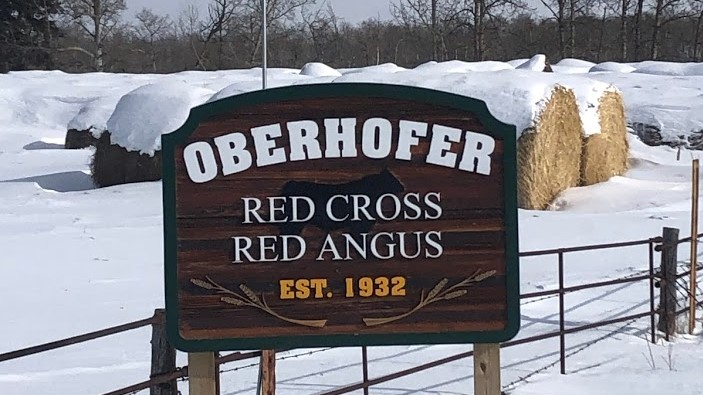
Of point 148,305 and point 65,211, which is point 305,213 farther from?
point 65,211

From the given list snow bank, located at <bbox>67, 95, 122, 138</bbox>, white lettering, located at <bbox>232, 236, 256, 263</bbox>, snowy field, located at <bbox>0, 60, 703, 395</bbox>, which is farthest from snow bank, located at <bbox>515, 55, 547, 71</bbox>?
white lettering, located at <bbox>232, 236, 256, 263</bbox>

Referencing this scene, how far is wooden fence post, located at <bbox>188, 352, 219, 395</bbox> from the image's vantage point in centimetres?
355

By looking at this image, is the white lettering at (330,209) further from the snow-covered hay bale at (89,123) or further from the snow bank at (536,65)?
the snow bank at (536,65)

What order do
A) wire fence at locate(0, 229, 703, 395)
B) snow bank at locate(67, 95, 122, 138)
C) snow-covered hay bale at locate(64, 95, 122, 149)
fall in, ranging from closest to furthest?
wire fence at locate(0, 229, 703, 395), snow-covered hay bale at locate(64, 95, 122, 149), snow bank at locate(67, 95, 122, 138)

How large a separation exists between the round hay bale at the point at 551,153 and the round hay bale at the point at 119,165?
6.13 m

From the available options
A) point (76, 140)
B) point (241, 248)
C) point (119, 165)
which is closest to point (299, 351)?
point (241, 248)

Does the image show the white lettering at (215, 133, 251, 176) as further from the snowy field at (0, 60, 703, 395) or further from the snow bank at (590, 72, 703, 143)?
the snow bank at (590, 72, 703, 143)

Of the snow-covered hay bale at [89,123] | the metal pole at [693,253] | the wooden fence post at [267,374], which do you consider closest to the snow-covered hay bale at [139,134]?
the snow-covered hay bale at [89,123]

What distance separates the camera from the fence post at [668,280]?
6.93 meters

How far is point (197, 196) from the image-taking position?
3.41 m

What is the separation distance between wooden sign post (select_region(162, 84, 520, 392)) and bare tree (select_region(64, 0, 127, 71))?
43.6 m

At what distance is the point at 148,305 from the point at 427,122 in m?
5.08

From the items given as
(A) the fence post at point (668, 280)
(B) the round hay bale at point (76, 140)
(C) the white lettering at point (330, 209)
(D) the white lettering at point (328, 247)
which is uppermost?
(C) the white lettering at point (330, 209)

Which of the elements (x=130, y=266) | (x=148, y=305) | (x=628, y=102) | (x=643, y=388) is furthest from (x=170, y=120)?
(x=643, y=388)
